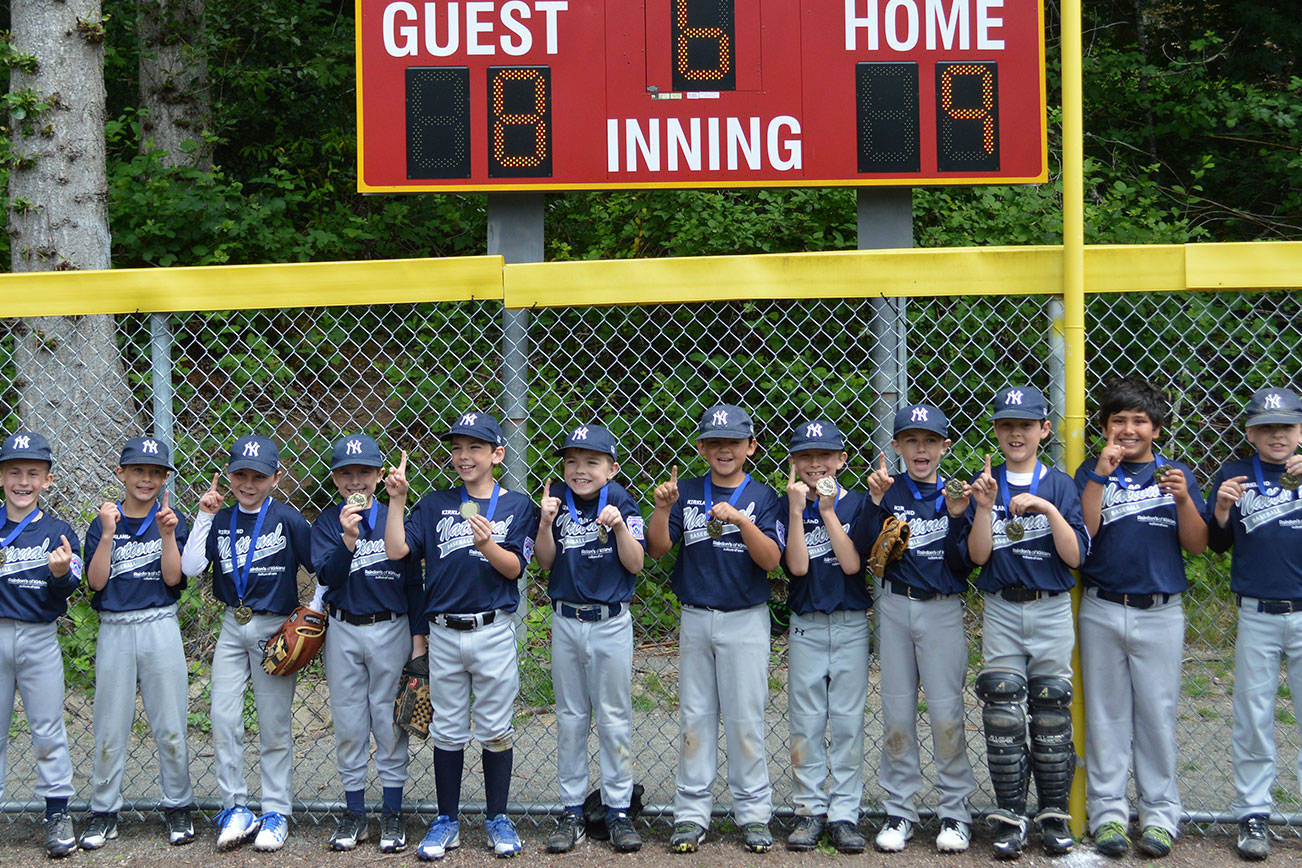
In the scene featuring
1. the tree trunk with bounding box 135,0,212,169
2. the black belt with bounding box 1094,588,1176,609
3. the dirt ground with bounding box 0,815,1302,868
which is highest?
the tree trunk with bounding box 135,0,212,169

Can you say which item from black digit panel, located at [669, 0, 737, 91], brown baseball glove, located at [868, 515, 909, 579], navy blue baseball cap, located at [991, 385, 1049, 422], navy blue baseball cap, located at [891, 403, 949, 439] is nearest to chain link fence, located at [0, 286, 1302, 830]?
navy blue baseball cap, located at [991, 385, 1049, 422]

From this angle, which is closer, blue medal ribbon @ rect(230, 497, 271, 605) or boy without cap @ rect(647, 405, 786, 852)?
boy without cap @ rect(647, 405, 786, 852)

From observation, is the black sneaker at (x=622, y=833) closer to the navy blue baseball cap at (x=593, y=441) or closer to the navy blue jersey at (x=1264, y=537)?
the navy blue baseball cap at (x=593, y=441)

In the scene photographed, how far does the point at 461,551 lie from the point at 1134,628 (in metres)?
2.37

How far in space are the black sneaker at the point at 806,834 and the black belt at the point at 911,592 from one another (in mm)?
863

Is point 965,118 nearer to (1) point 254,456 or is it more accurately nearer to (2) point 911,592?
(2) point 911,592

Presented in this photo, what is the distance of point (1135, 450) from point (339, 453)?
286cm

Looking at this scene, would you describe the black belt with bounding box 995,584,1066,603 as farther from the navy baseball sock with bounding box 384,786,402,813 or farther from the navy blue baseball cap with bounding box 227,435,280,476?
the navy blue baseball cap with bounding box 227,435,280,476

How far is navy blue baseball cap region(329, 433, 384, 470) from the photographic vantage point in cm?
433

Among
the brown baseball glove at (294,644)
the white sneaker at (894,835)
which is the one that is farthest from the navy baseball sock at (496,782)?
the white sneaker at (894,835)

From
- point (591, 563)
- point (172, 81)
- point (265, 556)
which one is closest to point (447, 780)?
point (591, 563)

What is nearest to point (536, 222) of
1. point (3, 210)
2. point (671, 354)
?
point (671, 354)

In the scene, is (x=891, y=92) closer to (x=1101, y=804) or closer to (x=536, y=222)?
(x=536, y=222)

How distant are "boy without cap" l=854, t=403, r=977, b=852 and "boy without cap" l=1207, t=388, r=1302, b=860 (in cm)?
92
